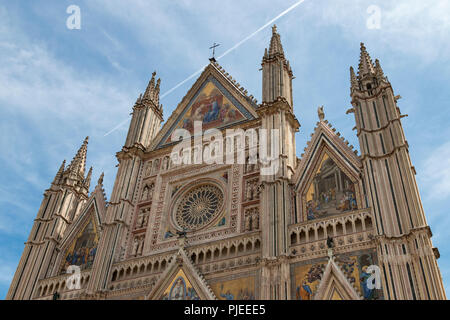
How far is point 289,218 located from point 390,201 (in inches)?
132

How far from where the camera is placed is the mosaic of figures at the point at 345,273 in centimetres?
1359

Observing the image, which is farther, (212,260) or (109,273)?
(109,273)

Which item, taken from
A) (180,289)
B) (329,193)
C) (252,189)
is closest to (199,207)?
(252,189)

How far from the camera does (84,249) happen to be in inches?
803


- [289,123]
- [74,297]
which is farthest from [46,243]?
[289,123]

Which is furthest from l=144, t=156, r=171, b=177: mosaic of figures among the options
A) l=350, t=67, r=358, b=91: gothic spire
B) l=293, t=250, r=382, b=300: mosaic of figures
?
l=293, t=250, r=382, b=300: mosaic of figures

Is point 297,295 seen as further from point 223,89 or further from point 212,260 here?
point 223,89

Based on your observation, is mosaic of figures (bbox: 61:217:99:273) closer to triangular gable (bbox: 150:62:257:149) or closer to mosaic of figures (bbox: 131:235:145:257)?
mosaic of figures (bbox: 131:235:145:257)

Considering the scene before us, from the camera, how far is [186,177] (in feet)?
66.3

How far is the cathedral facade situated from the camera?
14.0 meters

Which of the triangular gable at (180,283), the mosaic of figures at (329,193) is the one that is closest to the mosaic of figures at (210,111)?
the mosaic of figures at (329,193)

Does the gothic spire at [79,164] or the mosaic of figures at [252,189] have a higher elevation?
the gothic spire at [79,164]

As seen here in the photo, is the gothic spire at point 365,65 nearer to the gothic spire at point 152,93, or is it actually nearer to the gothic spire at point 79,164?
the gothic spire at point 152,93

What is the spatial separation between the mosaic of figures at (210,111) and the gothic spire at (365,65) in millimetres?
5324
